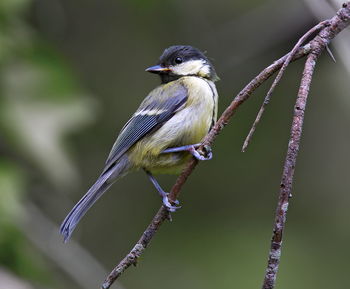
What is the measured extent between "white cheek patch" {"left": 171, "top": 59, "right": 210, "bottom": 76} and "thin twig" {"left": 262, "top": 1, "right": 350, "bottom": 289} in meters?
2.00

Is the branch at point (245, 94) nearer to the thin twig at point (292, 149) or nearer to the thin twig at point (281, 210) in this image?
the thin twig at point (292, 149)

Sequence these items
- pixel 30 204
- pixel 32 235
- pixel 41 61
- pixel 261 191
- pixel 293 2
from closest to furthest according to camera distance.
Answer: pixel 41 61
pixel 32 235
pixel 30 204
pixel 293 2
pixel 261 191

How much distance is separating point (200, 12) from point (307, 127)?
1576mm

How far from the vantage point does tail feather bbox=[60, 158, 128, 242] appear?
9.95 ft

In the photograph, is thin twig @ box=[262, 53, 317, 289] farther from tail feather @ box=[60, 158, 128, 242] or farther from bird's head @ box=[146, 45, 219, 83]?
bird's head @ box=[146, 45, 219, 83]

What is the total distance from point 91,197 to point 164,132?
1.78 feet

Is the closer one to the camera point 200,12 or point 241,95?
point 241,95

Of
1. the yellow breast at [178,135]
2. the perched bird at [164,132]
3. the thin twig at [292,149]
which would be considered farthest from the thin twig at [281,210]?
the yellow breast at [178,135]

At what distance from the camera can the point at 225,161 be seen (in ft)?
20.5

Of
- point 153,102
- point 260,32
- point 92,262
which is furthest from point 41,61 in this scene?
point 260,32

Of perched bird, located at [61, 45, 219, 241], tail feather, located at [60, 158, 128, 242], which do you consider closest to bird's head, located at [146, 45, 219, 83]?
perched bird, located at [61, 45, 219, 241]

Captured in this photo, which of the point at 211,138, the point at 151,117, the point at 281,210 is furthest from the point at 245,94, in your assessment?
the point at 151,117

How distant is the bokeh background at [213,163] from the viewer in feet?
17.5

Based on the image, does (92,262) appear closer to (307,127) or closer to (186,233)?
(186,233)
